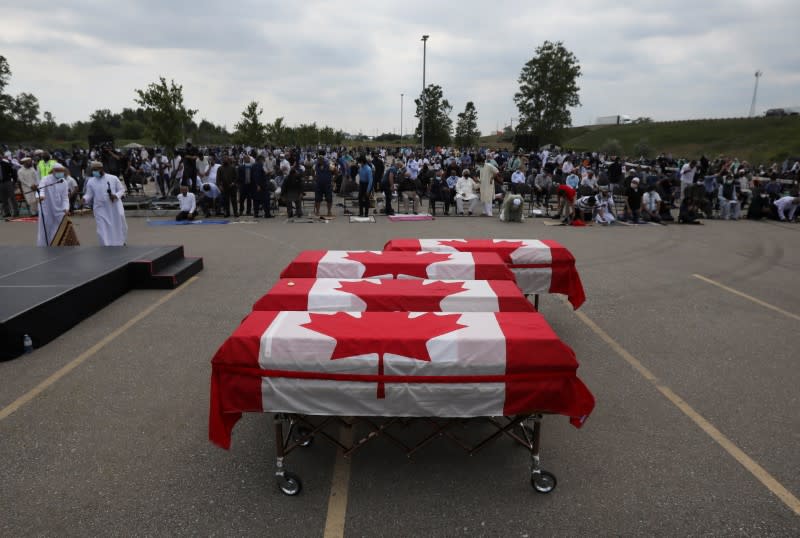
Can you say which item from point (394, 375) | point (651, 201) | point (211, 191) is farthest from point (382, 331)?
point (651, 201)

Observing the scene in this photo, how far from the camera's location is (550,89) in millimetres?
63844

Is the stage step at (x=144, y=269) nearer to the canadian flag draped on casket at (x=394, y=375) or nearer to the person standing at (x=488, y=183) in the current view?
the canadian flag draped on casket at (x=394, y=375)

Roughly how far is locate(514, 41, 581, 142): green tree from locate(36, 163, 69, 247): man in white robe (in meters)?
60.2

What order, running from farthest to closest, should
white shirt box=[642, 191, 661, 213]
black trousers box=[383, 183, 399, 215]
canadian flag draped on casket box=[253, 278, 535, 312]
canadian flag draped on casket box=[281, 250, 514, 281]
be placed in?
black trousers box=[383, 183, 399, 215] < white shirt box=[642, 191, 661, 213] < canadian flag draped on casket box=[281, 250, 514, 281] < canadian flag draped on casket box=[253, 278, 535, 312]

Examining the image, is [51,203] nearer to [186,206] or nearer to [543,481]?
[186,206]

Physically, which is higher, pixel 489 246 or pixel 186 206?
pixel 489 246

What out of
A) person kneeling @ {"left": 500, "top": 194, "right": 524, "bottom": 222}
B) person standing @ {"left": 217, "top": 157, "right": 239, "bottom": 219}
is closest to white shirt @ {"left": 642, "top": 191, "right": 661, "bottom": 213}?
person kneeling @ {"left": 500, "top": 194, "right": 524, "bottom": 222}

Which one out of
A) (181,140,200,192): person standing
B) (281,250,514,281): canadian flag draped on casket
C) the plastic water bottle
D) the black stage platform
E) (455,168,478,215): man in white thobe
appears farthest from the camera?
(181,140,200,192): person standing

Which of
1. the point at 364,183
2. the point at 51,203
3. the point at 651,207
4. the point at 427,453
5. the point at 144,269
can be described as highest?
the point at 364,183

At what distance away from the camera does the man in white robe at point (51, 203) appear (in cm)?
1062

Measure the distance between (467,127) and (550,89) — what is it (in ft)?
35.8

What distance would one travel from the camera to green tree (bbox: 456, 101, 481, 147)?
66812 millimetres

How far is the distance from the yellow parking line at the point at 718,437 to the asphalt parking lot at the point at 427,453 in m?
0.02

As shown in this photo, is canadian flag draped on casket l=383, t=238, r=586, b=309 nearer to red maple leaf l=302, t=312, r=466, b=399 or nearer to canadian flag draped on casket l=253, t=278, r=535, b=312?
canadian flag draped on casket l=253, t=278, r=535, b=312
